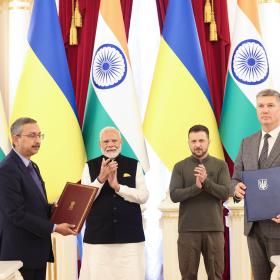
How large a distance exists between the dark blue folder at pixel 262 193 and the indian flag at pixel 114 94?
1.87 m

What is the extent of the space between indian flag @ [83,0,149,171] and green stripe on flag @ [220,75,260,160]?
0.74 meters

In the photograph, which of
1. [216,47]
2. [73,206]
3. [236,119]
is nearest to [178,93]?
[236,119]

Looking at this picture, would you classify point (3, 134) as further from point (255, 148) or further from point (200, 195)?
point (255, 148)

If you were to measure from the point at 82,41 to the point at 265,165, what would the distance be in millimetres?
2630

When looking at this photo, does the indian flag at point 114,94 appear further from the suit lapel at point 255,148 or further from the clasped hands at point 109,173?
the suit lapel at point 255,148

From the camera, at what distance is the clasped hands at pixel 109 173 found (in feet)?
13.6

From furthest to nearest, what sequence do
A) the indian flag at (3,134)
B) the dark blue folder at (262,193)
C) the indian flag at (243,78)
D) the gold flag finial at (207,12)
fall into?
1. the gold flag finial at (207,12)
2. the indian flag at (3,134)
3. the indian flag at (243,78)
4. the dark blue folder at (262,193)

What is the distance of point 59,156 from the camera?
5.12 metres

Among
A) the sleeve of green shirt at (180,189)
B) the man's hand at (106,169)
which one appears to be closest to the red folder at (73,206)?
the man's hand at (106,169)

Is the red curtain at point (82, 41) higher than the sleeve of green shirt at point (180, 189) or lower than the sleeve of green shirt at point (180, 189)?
higher

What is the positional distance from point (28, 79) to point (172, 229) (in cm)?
177

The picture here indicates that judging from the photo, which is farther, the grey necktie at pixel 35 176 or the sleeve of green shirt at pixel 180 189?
the sleeve of green shirt at pixel 180 189

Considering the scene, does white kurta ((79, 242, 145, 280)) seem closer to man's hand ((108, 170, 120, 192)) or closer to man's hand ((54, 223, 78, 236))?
man's hand ((108, 170, 120, 192))

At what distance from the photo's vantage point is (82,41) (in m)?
5.47
